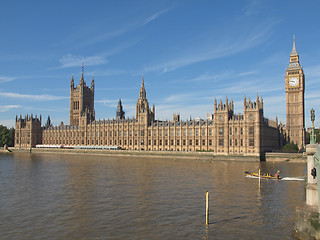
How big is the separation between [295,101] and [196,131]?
48.0m

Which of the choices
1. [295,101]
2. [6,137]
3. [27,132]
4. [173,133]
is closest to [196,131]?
[173,133]

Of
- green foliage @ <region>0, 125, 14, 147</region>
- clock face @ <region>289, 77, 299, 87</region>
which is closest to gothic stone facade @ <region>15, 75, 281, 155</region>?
green foliage @ <region>0, 125, 14, 147</region>

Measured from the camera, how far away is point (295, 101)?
13300cm

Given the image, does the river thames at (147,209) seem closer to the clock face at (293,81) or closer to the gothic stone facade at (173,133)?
the gothic stone facade at (173,133)

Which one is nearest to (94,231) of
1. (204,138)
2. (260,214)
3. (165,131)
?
(260,214)

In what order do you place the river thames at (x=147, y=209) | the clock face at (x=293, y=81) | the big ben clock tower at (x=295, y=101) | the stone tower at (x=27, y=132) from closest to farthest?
the river thames at (x=147, y=209)
the big ben clock tower at (x=295, y=101)
the clock face at (x=293, y=81)
the stone tower at (x=27, y=132)

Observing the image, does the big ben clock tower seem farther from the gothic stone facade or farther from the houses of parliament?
the gothic stone facade

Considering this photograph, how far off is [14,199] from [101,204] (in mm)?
11971

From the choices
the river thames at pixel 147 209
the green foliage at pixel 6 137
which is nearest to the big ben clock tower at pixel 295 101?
the river thames at pixel 147 209

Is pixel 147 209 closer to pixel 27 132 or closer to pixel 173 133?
pixel 173 133

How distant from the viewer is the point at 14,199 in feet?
125

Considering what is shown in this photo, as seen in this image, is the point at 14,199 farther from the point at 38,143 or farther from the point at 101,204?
the point at 38,143

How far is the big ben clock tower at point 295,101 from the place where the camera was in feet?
428

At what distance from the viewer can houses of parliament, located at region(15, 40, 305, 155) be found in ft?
347
